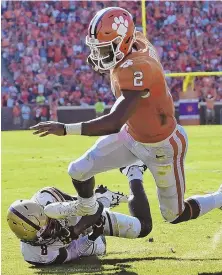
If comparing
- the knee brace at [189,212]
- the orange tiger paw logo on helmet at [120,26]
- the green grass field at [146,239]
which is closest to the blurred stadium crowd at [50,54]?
the green grass field at [146,239]

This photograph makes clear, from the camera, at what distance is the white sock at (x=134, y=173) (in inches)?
226

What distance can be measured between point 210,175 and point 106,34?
553cm

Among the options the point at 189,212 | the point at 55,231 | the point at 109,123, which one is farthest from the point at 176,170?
the point at 55,231

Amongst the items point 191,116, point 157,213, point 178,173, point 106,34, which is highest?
point 106,34

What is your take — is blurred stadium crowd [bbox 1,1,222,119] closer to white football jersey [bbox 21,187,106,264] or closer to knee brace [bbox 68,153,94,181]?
white football jersey [bbox 21,187,106,264]

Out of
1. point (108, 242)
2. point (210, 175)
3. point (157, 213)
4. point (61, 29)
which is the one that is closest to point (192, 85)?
point (61, 29)

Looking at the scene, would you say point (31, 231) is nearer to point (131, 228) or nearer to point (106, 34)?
point (131, 228)

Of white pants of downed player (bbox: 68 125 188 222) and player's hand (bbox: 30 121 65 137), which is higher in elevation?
player's hand (bbox: 30 121 65 137)

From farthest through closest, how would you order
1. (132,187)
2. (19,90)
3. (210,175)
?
1. (19,90)
2. (210,175)
3. (132,187)

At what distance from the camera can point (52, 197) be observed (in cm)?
511

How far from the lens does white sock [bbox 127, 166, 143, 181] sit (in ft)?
18.8

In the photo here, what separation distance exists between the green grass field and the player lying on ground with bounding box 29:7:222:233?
1.10 ft

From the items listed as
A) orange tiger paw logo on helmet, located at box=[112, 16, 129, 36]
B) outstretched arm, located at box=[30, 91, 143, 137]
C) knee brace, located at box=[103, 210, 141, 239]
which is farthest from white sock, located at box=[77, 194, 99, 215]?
orange tiger paw logo on helmet, located at box=[112, 16, 129, 36]

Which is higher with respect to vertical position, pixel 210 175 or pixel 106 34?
pixel 106 34
